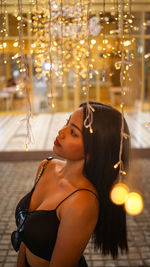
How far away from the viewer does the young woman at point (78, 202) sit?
39.4 inches

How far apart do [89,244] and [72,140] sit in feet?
5.63

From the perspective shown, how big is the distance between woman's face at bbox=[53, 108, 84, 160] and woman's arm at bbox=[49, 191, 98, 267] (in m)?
0.17

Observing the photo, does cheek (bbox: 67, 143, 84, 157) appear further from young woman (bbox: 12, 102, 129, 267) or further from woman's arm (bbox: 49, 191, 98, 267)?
woman's arm (bbox: 49, 191, 98, 267)

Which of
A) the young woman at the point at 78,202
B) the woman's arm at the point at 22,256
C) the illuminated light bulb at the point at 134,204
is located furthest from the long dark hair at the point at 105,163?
the illuminated light bulb at the point at 134,204

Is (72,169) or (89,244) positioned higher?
(72,169)

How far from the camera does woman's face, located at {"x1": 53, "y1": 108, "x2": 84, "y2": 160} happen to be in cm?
107

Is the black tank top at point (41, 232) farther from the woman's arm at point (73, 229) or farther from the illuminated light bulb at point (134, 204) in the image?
the illuminated light bulb at point (134, 204)

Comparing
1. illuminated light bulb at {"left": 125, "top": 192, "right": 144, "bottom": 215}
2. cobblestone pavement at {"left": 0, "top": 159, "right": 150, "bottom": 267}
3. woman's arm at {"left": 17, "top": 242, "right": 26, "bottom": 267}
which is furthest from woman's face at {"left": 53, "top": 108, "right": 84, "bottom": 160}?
illuminated light bulb at {"left": 125, "top": 192, "right": 144, "bottom": 215}

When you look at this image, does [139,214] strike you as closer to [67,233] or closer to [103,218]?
→ [103,218]

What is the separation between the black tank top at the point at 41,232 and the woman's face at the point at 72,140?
0.14 m

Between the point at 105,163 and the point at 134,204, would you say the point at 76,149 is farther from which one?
the point at 134,204

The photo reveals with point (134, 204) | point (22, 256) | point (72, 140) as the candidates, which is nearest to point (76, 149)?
point (72, 140)

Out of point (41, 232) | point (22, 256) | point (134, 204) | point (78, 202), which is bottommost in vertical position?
point (134, 204)

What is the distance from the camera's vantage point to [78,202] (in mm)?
1011
